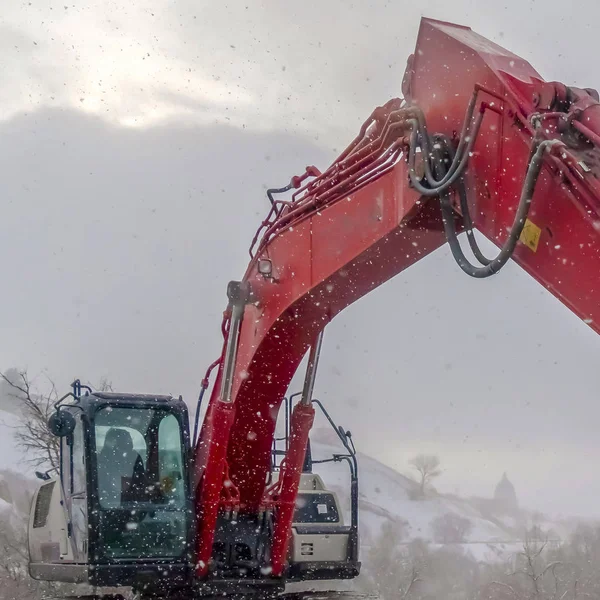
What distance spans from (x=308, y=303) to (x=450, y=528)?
4764cm

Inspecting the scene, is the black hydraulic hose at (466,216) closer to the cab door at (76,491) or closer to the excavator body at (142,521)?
the excavator body at (142,521)

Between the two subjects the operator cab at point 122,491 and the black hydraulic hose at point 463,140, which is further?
the operator cab at point 122,491

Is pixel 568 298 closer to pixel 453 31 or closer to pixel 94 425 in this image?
pixel 453 31

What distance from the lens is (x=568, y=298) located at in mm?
3555

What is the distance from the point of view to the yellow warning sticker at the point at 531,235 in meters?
3.68

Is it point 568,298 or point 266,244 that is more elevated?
point 266,244

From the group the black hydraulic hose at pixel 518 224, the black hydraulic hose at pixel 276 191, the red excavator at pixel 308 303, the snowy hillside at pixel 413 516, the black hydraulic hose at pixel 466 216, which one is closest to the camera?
the black hydraulic hose at pixel 518 224

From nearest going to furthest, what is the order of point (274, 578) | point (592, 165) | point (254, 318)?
point (592, 165) → point (254, 318) → point (274, 578)

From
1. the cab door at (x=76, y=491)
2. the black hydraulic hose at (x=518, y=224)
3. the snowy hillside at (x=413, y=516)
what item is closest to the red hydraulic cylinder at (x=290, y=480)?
the cab door at (x=76, y=491)

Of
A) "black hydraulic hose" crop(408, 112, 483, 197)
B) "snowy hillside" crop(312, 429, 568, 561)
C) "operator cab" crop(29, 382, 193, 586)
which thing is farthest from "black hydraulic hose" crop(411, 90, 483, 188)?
"snowy hillside" crop(312, 429, 568, 561)

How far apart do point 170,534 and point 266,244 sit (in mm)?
2306

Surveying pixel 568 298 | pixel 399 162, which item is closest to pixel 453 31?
pixel 399 162

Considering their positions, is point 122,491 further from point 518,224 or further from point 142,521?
point 518,224

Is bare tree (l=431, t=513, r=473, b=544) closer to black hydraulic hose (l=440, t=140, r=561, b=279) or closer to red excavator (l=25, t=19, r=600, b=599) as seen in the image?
red excavator (l=25, t=19, r=600, b=599)
